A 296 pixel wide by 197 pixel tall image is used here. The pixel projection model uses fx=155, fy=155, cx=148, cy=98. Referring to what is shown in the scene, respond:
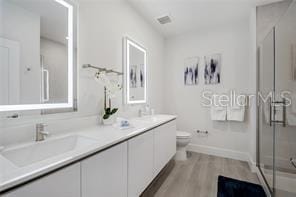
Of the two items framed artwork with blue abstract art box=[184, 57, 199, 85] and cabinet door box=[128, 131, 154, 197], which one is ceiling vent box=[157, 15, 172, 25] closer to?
framed artwork with blue abstract art box=[184, 57, 199, 85]

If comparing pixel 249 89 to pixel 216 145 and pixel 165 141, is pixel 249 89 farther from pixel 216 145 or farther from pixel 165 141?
pixel 165 141

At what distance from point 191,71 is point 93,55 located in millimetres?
2167

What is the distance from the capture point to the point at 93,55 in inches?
65.2

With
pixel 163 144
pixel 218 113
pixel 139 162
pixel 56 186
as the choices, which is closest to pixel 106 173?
pixel 56 186

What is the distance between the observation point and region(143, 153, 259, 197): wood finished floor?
5.97ft

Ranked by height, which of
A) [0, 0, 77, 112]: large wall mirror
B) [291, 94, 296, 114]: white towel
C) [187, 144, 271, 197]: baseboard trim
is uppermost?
[0, 0, 77, 112]: large wall mirror

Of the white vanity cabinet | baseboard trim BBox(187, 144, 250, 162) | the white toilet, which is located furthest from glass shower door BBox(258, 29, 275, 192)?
the white vanity cabinet

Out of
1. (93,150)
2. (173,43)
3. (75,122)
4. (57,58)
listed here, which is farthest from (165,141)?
(173,43)

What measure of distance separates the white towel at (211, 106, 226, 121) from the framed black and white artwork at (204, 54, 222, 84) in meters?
0.51

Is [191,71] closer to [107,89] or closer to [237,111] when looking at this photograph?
[237,111]

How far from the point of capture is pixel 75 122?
143cm

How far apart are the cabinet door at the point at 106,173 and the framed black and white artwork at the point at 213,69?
2.42 meters

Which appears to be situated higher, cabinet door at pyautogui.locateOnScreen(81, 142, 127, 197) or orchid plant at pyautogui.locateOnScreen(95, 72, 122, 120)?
orchid plant at pyautogui.locateOnScreen(95, 72, 122, 120)

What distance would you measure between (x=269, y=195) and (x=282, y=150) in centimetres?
56
